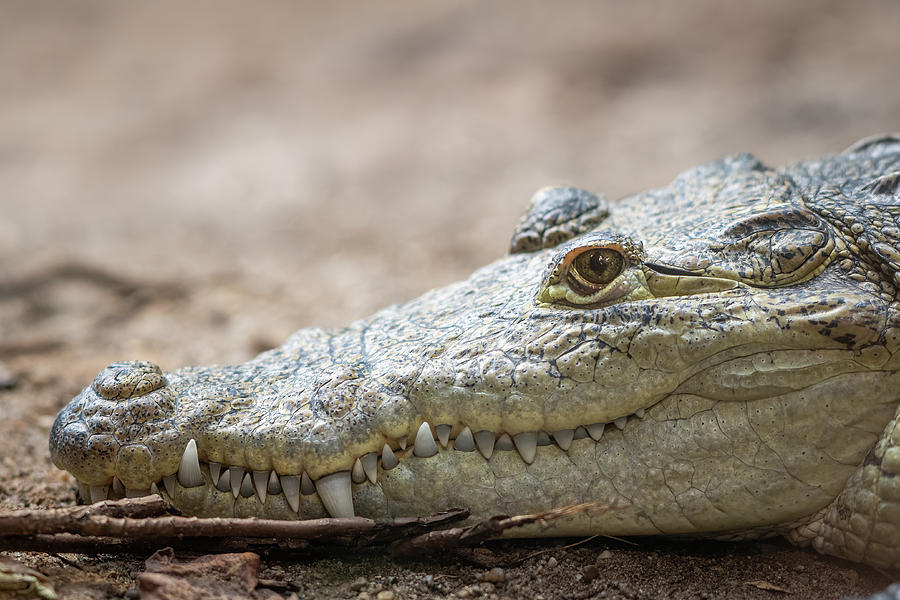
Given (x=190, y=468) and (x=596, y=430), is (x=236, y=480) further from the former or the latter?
(x=596, y=430)

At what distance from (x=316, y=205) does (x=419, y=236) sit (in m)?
1.46

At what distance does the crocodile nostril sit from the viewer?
2.86 metres

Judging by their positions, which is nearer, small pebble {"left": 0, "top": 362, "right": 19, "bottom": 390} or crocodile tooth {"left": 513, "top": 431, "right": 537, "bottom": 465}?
crocodile tooth {"left": 513, "top": 431, "right": 537, "bottom": 465}

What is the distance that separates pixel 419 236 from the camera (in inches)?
285

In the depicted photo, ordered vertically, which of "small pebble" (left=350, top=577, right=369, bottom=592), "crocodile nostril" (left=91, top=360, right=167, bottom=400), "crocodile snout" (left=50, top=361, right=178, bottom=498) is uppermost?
"crocodile nostril" (left=91, top=360, right=167, bottom=400)

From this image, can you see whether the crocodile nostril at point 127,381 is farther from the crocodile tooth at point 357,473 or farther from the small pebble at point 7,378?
→ the small pebble at point 7,378

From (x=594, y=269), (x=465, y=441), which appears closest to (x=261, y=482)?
(x=465, y=441)

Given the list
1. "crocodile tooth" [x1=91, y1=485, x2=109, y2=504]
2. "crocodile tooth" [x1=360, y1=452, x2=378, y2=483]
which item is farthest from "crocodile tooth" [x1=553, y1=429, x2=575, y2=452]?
"crocodile tooth" [x1=91, y1=485, x2=109, y2=504]

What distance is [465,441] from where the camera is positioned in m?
2.80

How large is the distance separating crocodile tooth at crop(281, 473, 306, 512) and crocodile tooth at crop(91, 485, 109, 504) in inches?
26.6

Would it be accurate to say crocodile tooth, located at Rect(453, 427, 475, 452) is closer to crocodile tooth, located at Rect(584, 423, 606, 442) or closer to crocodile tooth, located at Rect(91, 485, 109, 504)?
crocodile tooth, located at Rect(584, 423, 606, 442)

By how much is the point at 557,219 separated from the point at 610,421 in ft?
4.41

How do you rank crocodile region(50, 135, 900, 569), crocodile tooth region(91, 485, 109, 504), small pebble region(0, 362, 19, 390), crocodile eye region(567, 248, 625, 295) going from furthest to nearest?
small pebble region(0, 362, 19, 390), crocodile eye region(567, 248, 625, 295), crocodile tooth region(91, 485, 109, 504), crocodile region(50, 135, 900, 569)

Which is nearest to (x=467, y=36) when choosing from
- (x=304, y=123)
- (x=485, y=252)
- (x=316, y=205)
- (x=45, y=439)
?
(x=304, y=123)
